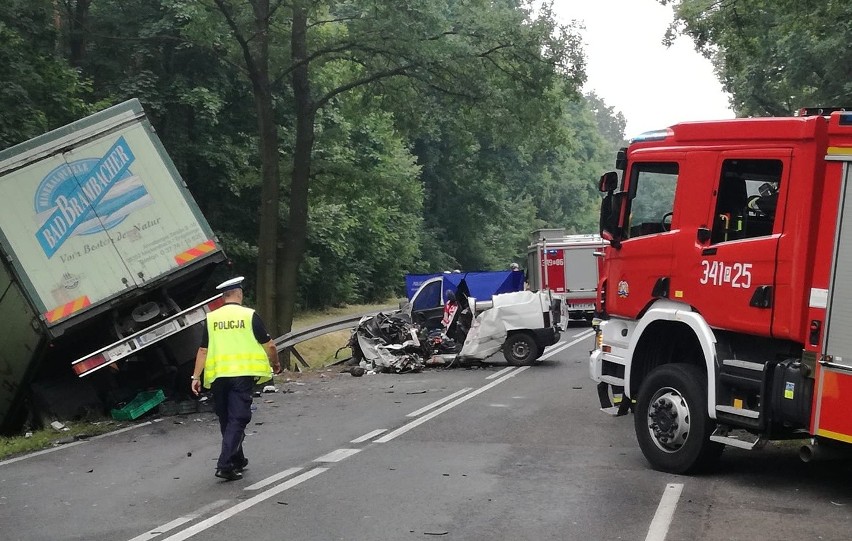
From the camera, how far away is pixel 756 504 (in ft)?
24.3

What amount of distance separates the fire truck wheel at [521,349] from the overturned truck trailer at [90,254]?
7255 mm

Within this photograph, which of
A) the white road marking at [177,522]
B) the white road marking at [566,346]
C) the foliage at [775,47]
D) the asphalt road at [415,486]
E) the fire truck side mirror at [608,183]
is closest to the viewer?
the white road marking at [177,522]

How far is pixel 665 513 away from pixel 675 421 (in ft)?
4.97

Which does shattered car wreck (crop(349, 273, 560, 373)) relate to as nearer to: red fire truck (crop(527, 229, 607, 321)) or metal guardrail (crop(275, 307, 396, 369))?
metal guardrail (crop(275, 307, 396, 369))

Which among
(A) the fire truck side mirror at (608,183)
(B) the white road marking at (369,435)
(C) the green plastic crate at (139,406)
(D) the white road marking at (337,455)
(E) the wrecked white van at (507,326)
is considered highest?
(A) the fire truck side mirror at (608,183)

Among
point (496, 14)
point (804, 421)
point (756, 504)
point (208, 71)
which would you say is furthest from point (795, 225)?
point (208, 71)

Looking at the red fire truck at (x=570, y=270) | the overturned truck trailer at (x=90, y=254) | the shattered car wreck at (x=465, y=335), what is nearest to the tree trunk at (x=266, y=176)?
the shattered car wreck at (x=465, y=335)

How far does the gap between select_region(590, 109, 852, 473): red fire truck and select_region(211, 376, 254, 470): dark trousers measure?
133 inches

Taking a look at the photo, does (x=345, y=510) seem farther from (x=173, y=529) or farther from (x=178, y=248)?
(x=178, y=248)

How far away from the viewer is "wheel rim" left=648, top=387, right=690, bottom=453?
838 centimetres

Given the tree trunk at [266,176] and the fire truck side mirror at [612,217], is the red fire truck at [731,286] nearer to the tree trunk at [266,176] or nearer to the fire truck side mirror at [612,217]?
the fire truck side mirror at [612,217]

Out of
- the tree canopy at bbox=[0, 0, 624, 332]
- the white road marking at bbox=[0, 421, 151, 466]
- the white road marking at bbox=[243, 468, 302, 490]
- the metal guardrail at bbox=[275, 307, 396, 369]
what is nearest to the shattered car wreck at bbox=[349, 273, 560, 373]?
the metal guardrail at bbox=[275, 307, 396, 369]

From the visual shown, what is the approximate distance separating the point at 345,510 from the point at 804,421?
3.38 meters

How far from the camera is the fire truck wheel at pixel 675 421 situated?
27.0 feet
